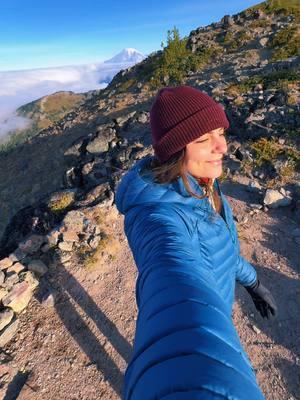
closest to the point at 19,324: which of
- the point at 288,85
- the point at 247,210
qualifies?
the point at 247,210

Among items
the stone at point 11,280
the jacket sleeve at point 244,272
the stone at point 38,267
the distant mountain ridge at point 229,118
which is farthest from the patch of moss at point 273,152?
the stone at point 11,280

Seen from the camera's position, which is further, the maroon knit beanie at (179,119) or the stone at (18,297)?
the stone at (18,297)

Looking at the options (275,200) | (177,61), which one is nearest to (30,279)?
(275,200)

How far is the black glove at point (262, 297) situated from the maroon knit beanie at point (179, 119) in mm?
3681

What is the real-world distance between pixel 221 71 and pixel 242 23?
2047cm

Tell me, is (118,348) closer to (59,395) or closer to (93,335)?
(93,335)

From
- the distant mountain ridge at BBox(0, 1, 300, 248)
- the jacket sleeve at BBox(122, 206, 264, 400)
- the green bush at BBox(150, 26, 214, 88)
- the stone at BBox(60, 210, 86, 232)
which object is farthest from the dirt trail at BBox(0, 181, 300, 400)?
the green bush at BBox(150, 26, 214, 88)

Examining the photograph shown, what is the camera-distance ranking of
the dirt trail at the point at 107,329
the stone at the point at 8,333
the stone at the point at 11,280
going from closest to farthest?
the dirt trail at the point at 107,329
the stone at the point at 8,333
the stone at the point at 11,280

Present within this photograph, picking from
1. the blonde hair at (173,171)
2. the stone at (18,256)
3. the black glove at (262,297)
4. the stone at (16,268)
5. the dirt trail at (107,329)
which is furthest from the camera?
the stone at (18,256)

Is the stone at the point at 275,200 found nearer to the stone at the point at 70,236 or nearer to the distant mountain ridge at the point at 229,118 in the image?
the distant mountain ridge at the point at 229,118

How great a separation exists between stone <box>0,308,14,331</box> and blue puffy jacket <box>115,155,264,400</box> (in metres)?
6.49

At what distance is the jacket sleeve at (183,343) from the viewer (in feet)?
4.29

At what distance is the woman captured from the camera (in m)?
1.38

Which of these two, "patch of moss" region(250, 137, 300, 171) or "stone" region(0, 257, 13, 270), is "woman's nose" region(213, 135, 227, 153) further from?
"patch of moss" region(250, 137, 300, 171)
